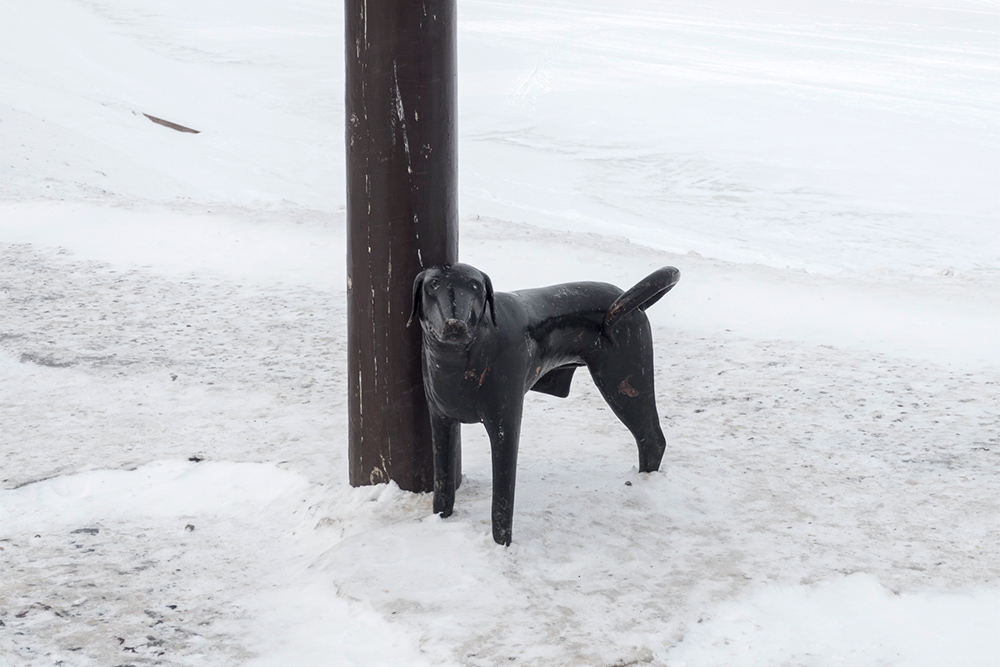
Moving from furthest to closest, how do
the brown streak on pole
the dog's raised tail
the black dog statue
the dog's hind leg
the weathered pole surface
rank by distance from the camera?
the brown streak on pole, the dog's hind leg, the dog's raised tail, the weathered pole surface, the black dog statue

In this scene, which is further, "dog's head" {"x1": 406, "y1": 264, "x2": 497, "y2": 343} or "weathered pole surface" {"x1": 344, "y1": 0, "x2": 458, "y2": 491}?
"weathered pole surface" {"x1": 344, "y1": 0, "x2": 458, "y2": 491}

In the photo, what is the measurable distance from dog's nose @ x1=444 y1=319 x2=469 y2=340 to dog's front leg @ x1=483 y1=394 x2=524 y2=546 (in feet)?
1.13

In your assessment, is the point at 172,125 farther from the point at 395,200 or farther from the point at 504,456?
the point at 504,456

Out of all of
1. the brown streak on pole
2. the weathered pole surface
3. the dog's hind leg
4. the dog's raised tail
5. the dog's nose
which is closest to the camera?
the dog's nose

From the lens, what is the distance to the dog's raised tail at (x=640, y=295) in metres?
3.39

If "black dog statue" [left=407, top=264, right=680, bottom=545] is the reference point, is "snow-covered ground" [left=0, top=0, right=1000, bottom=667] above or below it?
below

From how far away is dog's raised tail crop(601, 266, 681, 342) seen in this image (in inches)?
134

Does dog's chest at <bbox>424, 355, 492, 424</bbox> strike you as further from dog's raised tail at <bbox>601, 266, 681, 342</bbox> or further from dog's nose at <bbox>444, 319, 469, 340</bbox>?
dog's raised tail at <bbox>601, 266, 681, 342</bbox>

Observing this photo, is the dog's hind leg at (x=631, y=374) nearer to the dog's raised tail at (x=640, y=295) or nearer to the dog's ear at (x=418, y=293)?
the dog's raised tail at (x=640, y=295)

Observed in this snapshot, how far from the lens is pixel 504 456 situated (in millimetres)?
3156

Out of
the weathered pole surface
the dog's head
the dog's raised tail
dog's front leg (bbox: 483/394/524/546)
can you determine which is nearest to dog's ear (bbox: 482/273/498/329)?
the dog's head

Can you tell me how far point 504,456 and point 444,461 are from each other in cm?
29

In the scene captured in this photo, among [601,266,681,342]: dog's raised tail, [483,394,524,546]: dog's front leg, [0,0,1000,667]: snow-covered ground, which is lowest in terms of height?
[0,0,1000,667]: snow-covered ground

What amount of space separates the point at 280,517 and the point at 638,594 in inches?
55.1
